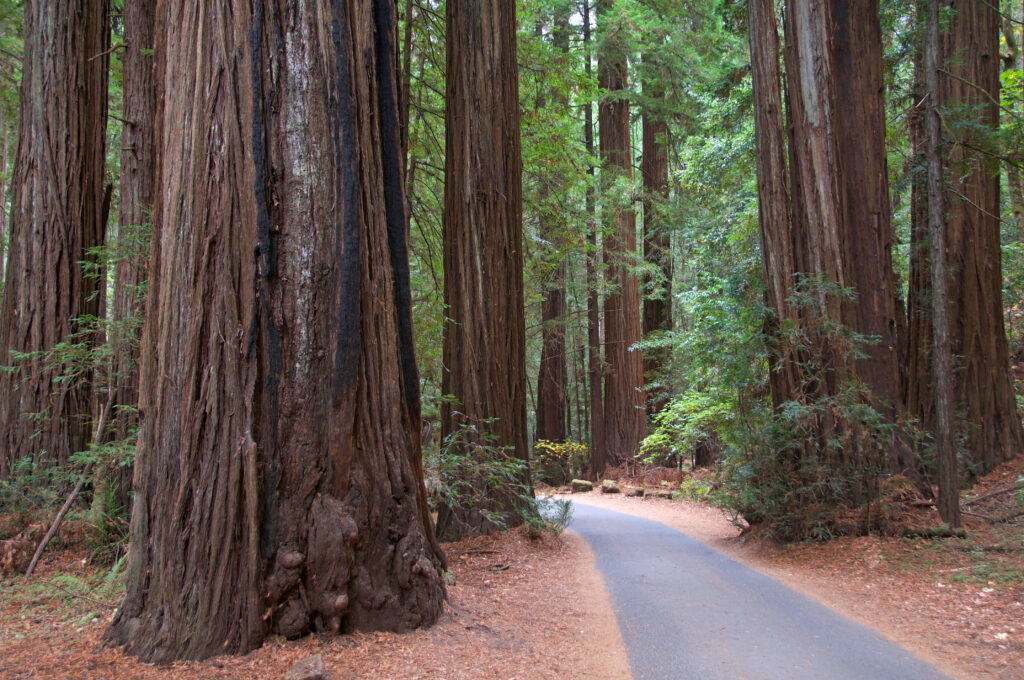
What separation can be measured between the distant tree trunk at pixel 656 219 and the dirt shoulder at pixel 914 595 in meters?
13.2

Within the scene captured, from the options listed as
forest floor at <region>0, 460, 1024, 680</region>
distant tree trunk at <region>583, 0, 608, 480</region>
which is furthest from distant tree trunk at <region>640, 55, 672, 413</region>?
forest floor at <region>0, 460, 1024, 680</region>

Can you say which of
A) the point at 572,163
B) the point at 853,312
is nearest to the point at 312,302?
the point at 853,312

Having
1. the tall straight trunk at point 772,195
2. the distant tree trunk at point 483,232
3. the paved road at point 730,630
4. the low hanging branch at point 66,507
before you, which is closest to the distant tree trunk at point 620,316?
the tall straight trunk at point 772,195

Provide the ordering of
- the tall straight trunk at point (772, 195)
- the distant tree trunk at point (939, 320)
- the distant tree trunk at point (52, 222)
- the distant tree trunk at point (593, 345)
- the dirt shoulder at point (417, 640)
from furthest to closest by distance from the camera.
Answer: the distant tree trunk at point (593, 345) < the tall straight trunk at point (772, 195) < the distant tree trunk at point (52, 222) < the distant tree trunk at point (939, 320) < the dirt shoulder at point (417, 640)

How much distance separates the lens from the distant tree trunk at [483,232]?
9125mm

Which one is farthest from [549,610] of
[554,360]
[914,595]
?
[554,360]

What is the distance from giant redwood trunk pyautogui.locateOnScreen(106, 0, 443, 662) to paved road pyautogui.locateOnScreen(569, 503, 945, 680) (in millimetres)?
1706

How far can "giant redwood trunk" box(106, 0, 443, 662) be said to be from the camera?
3.75m

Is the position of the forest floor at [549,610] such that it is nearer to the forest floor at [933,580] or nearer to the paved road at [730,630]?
the forest floor at [933,580]

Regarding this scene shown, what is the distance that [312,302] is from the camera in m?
4.04

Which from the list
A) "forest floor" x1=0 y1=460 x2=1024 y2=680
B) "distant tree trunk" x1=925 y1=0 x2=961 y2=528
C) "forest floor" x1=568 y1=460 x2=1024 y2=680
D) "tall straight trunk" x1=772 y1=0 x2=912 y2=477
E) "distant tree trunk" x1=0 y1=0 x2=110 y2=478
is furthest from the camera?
"tall straight trunk" x1=772 y1=0 x2=912 y2=477

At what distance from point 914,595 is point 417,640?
444cm

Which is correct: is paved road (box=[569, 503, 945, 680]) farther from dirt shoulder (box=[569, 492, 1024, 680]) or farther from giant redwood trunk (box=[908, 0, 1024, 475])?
giant redwood trunk (box=[908, 0, 1024, 475])

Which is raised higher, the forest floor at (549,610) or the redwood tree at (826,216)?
the redwood tree at (826,216)
